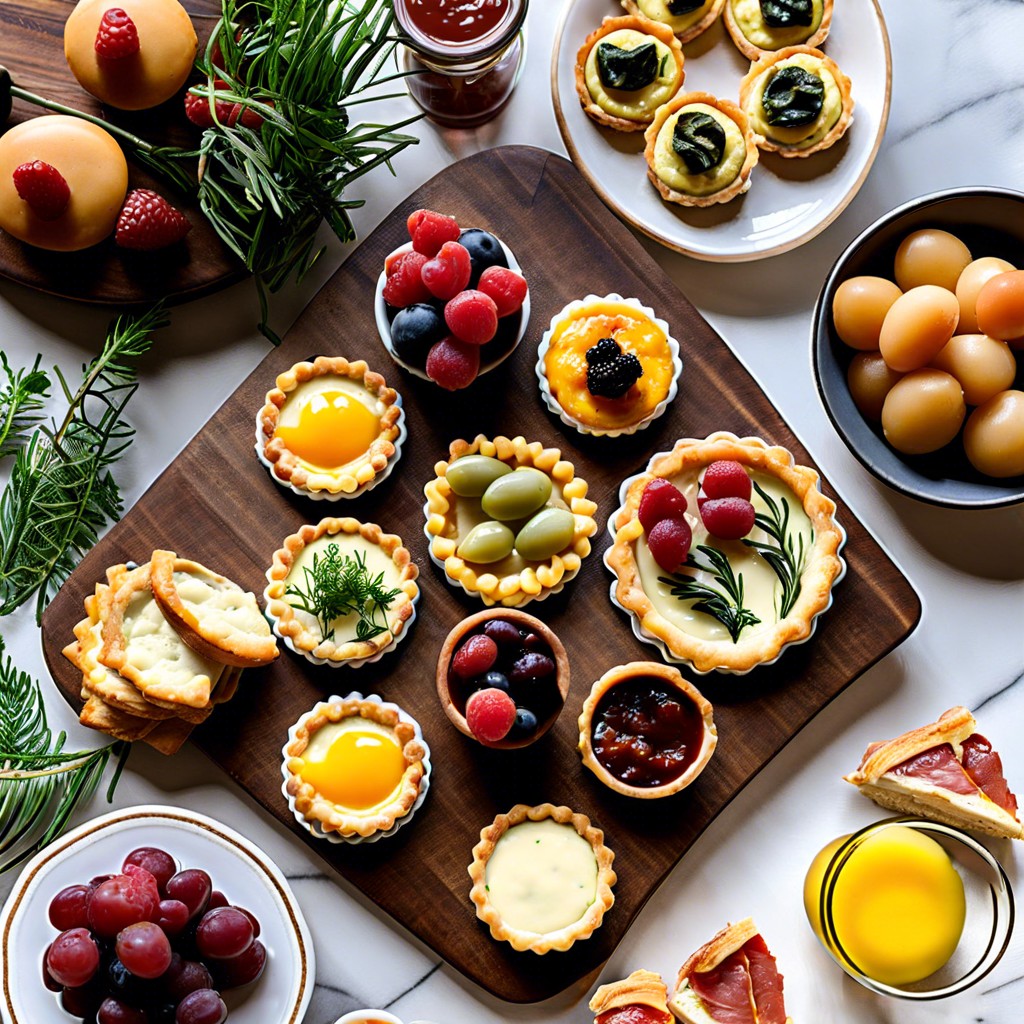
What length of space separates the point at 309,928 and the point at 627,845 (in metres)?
0.91

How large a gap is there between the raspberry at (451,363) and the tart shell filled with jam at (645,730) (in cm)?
86

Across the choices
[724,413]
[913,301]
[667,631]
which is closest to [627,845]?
[667,631]

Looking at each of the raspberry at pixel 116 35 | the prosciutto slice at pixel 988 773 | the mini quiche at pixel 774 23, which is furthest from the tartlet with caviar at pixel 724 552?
the raspberry at pixel 116 35

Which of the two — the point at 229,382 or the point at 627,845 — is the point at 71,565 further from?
the point at 627,845

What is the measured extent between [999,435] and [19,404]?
103 inches

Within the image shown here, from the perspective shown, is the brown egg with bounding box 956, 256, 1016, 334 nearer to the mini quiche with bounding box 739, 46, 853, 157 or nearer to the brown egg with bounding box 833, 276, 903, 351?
the brown egg with bounding box 833, 276, 903, 351

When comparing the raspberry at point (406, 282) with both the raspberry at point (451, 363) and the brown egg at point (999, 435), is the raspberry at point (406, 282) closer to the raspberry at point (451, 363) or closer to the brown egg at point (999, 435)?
the raspberry at point (451, 363)

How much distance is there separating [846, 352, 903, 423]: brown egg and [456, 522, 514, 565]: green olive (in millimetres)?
1026

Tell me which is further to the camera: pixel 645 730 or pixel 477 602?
pixel 477 602

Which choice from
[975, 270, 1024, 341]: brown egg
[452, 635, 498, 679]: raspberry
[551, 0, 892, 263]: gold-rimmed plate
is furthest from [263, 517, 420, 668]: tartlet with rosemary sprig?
[975, 270, 1024, 341]: brown egg

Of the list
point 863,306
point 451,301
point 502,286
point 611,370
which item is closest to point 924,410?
point 863,306

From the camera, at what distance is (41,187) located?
2.79 metres

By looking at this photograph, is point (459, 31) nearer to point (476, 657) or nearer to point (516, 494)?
point (516, 494)

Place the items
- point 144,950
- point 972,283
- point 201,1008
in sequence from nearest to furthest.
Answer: point 144,950, point 201,1008, point 972,283
